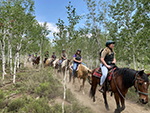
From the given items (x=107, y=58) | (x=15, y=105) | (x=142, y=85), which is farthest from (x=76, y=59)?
(x=142, y=85)

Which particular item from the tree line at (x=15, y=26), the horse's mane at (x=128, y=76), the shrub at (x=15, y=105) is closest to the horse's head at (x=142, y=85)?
the horse's mane at (x=128, y=76)

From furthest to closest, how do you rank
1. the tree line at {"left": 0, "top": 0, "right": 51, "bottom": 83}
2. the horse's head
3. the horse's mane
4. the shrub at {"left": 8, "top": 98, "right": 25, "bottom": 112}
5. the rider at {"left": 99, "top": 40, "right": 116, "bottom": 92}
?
the tree line at {"left": 0, "top": 0, "right": 51, "bottom": 83} → the rider at {"left": 99, "top": 40, "right": 116, "bottom": 92} → the shrub at {"left": 8, "top": 98, "right": 25, "bottom": 112} → the horse's mane → the horse's head

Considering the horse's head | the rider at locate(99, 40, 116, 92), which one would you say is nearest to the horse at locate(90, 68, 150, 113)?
the horse's head

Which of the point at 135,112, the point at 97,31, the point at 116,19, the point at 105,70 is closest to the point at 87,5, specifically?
the point at 97,31

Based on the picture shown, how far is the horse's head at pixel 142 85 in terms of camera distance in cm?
285

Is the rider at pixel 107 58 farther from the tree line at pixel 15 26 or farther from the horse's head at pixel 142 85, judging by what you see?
the tree line at pixel 15 26

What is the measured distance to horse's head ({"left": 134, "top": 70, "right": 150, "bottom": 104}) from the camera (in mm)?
2852

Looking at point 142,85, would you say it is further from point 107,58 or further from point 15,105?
point 15,105

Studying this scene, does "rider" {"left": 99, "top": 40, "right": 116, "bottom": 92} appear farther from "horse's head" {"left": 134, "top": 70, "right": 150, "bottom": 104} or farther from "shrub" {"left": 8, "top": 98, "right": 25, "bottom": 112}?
"shrub" {"left": 8, "top": 98, "right": 25, "bottom": 112}

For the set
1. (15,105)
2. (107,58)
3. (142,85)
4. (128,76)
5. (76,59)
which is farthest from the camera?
(76,59)

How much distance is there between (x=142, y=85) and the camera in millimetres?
2932

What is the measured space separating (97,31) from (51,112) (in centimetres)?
973

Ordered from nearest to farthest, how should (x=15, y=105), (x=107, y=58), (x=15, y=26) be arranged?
(x=15, y=105) < (x=107, y=58) < (x=15, y=26)

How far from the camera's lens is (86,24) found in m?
11.4
